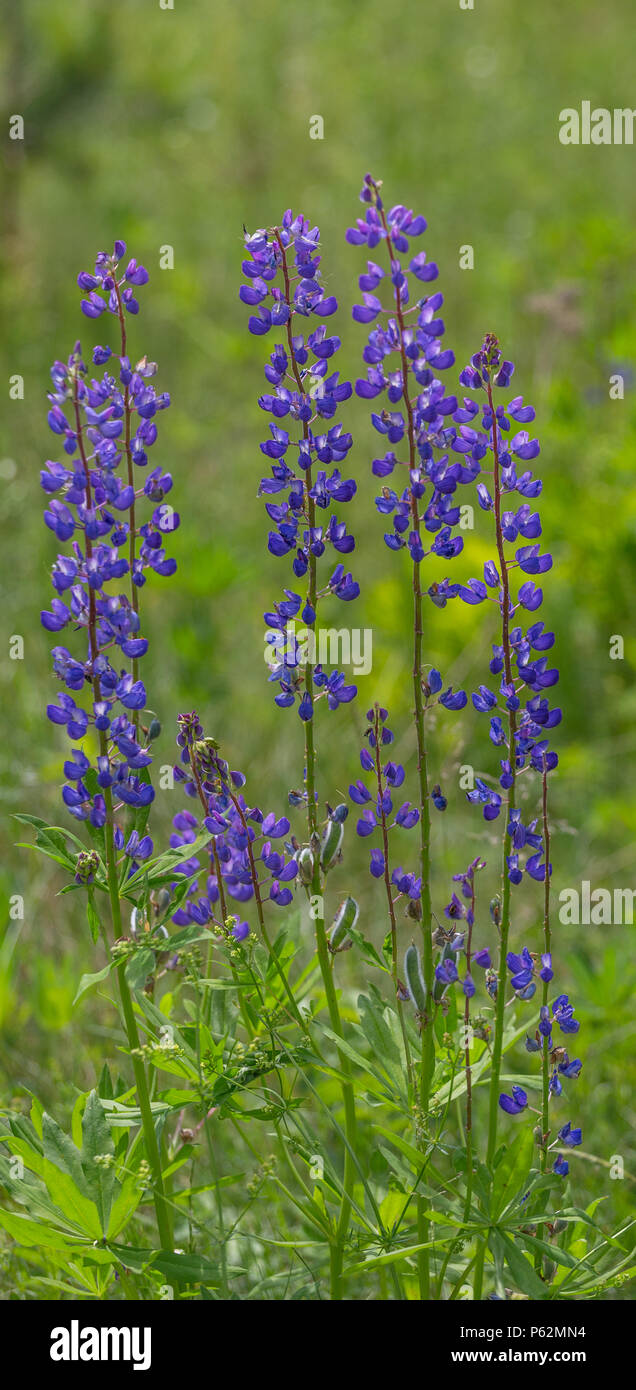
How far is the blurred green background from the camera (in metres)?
3.18

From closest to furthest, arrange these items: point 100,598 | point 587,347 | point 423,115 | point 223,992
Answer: point 100,598
point 223,992
point 587,347
point 423,115

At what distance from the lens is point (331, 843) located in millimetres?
1610

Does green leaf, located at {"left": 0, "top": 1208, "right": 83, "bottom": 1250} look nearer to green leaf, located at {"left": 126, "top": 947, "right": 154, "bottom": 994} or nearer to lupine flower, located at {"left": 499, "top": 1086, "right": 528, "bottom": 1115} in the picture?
green leaf, located at {"left": 126, "top": 947, "right": 154, "bottom": 994}

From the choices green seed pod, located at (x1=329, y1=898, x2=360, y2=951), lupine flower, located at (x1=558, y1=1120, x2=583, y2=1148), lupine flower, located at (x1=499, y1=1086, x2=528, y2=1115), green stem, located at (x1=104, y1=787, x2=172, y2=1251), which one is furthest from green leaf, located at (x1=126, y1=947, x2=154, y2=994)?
Answer: lupine flower, located at (x1=558, y1=1120, x2=583, y2=1148)

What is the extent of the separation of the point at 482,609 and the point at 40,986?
2.06 meters

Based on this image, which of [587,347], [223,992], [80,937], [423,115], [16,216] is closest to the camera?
[223,992]

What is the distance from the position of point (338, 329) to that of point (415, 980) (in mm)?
4774

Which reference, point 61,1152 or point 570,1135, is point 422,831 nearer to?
point 570,1135

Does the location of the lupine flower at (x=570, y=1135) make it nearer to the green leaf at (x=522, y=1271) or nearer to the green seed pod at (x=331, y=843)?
the green leaf at (x=522, y=1271)

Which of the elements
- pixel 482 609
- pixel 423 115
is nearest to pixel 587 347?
pixel 482 609

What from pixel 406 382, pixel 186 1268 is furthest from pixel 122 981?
pixel 406 382

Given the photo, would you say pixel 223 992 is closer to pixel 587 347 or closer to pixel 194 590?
pixel 194 590

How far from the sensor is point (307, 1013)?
1.63m
